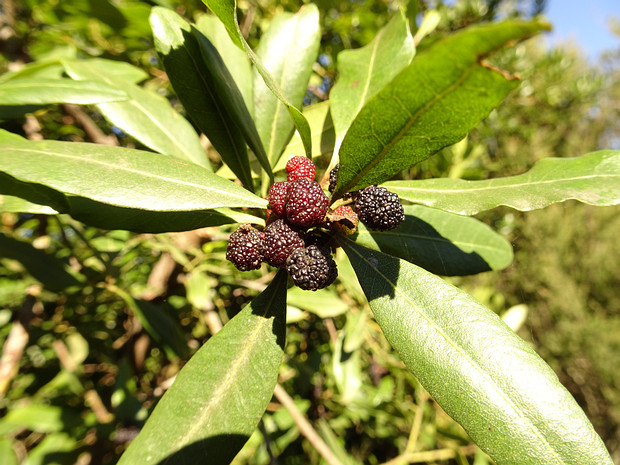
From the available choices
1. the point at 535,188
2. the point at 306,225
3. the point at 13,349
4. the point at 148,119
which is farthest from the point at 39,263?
the point at 535,188

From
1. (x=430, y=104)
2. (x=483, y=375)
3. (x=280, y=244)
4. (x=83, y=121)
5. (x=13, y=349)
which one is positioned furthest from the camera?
(x=83, y=121)

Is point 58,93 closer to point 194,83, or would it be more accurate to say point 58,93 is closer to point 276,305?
point 194,83

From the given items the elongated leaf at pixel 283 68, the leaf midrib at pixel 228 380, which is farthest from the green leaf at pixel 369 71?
the leaf midrib at pixel 228 380

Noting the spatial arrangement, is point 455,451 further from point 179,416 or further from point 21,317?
point 21,317

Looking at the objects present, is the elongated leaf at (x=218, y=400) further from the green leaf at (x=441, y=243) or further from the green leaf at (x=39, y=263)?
the green leaf at (x=39, y=263)

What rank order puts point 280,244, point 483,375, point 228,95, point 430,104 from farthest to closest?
→ point 228,95 < point 280,244 < point 483,375 < point 430,104

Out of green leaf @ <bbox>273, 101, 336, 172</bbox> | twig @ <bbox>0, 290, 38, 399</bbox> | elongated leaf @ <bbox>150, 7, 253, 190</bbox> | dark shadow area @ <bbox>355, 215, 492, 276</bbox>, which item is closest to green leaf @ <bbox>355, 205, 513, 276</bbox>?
dark shadow area @ <bbox>355, 215, 492, 276</bbox>

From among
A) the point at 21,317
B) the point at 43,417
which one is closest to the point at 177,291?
the point at 21,317
